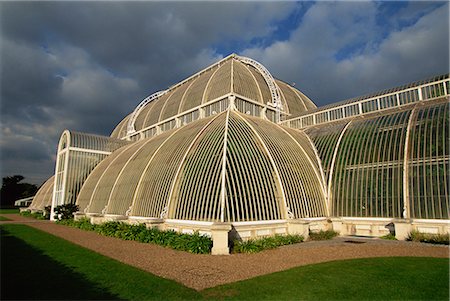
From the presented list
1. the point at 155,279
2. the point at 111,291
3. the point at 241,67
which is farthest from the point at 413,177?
the point at 241,67

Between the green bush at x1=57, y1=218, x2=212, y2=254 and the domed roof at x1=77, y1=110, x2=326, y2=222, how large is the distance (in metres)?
1.70

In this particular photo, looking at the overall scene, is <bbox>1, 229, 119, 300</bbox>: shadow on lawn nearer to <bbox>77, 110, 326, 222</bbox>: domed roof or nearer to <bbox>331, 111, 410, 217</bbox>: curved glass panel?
<bbox>77, 110, 326, 222</bbox>: domed roof

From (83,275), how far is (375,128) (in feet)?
86.9

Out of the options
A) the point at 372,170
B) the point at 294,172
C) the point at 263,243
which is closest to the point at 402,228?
the point at 372,170

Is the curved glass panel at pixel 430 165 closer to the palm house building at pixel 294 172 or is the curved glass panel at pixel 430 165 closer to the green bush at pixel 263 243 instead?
the palm house building at pixel 294 172

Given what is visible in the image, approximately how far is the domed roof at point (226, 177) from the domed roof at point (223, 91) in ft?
25.8

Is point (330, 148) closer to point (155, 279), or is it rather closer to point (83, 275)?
point (155, 279)

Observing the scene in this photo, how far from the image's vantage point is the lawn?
1038 centimetres

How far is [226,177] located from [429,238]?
14.5 m

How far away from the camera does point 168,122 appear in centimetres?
4331

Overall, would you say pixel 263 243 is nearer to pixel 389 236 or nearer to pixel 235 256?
pixel 235 256

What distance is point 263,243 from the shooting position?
1917 cm

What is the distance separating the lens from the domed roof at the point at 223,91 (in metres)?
36.6

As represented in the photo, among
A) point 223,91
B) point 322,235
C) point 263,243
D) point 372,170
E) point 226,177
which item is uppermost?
point 223,91
